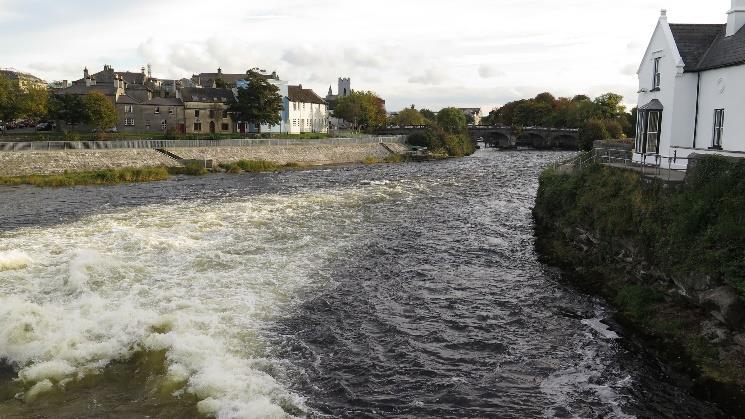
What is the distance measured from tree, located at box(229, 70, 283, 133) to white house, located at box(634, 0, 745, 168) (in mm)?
63680

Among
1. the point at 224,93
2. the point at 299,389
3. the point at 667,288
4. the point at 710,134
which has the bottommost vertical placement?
the point at 299,389

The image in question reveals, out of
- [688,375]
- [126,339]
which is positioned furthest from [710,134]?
[126,339]

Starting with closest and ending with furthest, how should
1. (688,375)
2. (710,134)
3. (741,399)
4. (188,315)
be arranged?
(741,399) < (688,375) < (188,315) < (710,134)

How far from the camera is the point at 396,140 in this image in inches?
4031

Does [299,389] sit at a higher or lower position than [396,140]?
lower

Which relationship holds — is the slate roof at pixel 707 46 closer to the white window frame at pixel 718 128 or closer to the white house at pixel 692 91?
the white house at pixel 692 91

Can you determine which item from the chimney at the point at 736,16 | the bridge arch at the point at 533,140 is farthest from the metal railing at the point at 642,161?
the bridge arch at the point at 533,140

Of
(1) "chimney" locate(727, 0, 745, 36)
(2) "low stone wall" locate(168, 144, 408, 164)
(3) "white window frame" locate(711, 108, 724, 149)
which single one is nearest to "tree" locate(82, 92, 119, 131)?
(2) "low stone wall" locate(168, 144, 408, 164)

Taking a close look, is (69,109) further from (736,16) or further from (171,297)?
(736,16)

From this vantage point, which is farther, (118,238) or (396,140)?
(396,140)

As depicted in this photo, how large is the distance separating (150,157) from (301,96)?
55.1 metres

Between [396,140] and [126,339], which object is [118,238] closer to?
[126,339]

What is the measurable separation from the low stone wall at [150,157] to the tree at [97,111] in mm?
16238

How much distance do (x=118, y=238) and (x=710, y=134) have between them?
28.6m
